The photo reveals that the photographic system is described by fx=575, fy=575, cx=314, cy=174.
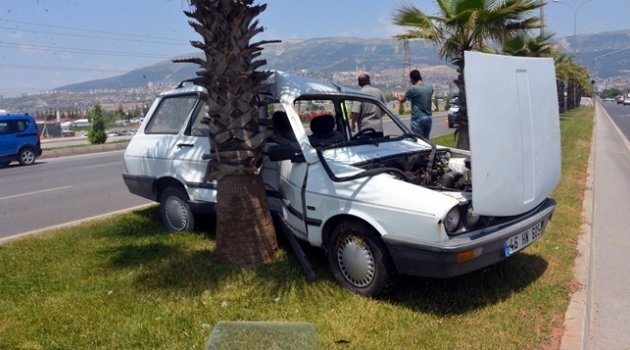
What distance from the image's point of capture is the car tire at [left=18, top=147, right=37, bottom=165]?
19.0m

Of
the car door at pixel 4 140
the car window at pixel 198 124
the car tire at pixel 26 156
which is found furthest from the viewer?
the car tire at pixel 26 156

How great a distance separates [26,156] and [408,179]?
17678 mm

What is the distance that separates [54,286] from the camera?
5.07 m

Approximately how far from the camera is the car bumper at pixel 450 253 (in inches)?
157

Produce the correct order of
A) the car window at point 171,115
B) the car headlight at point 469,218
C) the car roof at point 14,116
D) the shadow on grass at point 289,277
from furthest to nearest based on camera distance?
the car roof at point 14,116, the car window at point 171,115, the shadow on grass at point 289,277, the car headlight at point 469,218

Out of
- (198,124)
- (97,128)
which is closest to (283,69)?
(198,124)

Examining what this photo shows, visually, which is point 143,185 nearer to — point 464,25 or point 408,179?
point 408,179

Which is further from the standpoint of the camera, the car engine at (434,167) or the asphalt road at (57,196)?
the asphalt road at (57,196)

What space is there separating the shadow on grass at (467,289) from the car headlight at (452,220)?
68cm

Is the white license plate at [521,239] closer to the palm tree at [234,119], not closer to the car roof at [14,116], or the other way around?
the palm tree at [234,119]

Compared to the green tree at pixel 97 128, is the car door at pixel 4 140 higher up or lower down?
higher up

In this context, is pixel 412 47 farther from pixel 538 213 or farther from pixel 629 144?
pixel 629 144

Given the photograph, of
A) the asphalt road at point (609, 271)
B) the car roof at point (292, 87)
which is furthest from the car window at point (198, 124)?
the asphalt road at point (609, 271)

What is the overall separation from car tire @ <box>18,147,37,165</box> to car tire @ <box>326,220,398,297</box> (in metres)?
17.3
